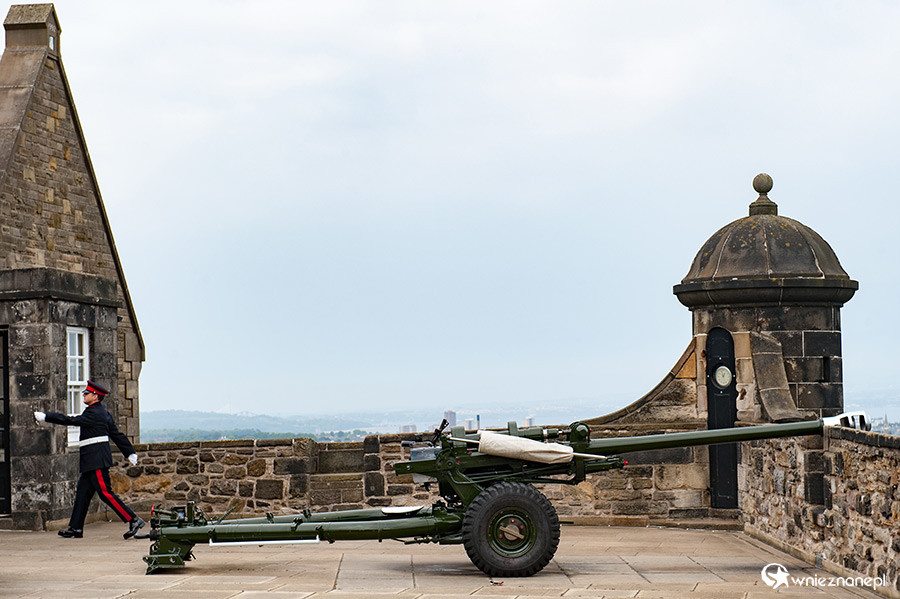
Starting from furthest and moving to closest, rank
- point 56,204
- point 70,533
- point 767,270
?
point 56,204, point 767,270, point 70,533

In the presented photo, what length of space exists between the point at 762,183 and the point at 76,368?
7.30 metres

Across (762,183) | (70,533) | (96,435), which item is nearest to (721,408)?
(762,183)

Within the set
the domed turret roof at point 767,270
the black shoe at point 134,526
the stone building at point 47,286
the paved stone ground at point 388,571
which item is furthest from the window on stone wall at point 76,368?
the domed turret roof at point 767,270

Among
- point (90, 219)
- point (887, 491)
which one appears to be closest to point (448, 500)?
point (887, 491)

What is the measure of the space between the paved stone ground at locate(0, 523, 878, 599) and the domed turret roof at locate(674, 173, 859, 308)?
7.70ft

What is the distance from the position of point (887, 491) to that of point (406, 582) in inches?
121

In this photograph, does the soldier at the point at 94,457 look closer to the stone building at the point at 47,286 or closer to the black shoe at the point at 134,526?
the black shoe at the point at 134,526

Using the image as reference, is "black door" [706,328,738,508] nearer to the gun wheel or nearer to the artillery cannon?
the artillery cannon

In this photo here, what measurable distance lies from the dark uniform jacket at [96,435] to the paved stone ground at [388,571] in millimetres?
692

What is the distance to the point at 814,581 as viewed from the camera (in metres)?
A: 7.94

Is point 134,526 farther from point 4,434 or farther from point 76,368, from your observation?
point 76,368

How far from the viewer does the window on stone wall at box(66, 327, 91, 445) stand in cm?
1188

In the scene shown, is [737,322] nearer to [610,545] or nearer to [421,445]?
[610,545]

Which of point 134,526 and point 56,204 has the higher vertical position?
point 56,204
